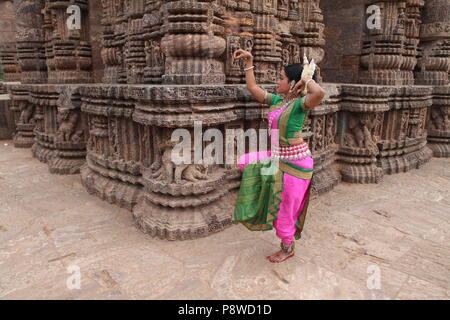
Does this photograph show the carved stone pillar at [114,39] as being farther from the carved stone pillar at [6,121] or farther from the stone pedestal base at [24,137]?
the carved stone pillar at [6,121]

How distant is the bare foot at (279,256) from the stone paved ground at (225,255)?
0.06 m

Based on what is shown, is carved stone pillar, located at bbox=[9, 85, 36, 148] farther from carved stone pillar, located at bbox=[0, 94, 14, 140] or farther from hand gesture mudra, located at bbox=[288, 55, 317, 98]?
hand gesture mudra, located at bbox=[288, 55, 317, 98]

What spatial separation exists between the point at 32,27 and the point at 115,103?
497 cm

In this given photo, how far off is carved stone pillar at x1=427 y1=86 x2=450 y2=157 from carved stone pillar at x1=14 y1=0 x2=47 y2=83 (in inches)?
335

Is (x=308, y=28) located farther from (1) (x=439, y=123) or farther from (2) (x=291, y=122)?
(1) (x=439, y=123)

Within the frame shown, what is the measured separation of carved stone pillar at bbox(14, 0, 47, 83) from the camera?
24.0 ft

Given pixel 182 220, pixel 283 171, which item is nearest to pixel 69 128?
pixel 182 220

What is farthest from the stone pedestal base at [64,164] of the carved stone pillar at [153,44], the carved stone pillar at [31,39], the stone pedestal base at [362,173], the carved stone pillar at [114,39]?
the stone pedestal base at [362,173]

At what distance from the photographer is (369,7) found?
6312 millimetres

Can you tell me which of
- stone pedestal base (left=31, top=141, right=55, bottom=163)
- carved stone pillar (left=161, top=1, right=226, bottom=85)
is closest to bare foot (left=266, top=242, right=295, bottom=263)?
carved stone pillar (left=161, top=1, right=226, bottom=85)

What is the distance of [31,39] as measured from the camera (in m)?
7.41

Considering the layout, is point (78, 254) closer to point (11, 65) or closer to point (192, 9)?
point (192, 9)

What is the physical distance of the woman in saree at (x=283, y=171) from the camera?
2.67m
